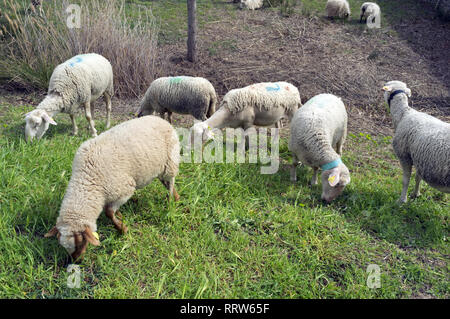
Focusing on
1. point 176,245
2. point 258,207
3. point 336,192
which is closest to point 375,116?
point 336,192

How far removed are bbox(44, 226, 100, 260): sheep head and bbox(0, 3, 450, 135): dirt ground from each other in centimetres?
373

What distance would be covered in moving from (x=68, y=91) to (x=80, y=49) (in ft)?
7.20

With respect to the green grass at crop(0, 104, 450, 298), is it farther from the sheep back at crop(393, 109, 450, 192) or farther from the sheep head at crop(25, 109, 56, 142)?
the sheep back at crop(393, 109, 450, 192)

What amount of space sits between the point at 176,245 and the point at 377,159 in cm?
362

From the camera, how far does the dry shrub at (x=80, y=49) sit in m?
6.86

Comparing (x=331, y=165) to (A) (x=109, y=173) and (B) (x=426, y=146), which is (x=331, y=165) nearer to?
(B) (x=426, y=146)

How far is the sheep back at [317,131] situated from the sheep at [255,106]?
71 cm

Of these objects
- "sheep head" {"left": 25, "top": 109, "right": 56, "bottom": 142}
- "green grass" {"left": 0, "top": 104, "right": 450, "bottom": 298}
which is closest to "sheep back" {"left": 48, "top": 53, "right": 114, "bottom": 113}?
"sheep head" {"left": 25, "top": 109, "right": 56, "bottom": 142}

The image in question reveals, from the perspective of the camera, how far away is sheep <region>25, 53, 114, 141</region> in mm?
4738

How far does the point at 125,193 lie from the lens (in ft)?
10.5

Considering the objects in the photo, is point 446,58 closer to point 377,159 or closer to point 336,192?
point 377,159

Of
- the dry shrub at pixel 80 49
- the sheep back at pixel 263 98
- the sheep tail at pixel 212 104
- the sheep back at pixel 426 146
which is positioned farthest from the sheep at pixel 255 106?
the dry shrub at pixel 80 49

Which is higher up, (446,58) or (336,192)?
(446,58)

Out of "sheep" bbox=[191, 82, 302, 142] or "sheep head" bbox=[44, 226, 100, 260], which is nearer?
"sheep head" bbox=[44, 226, 100, 260]
